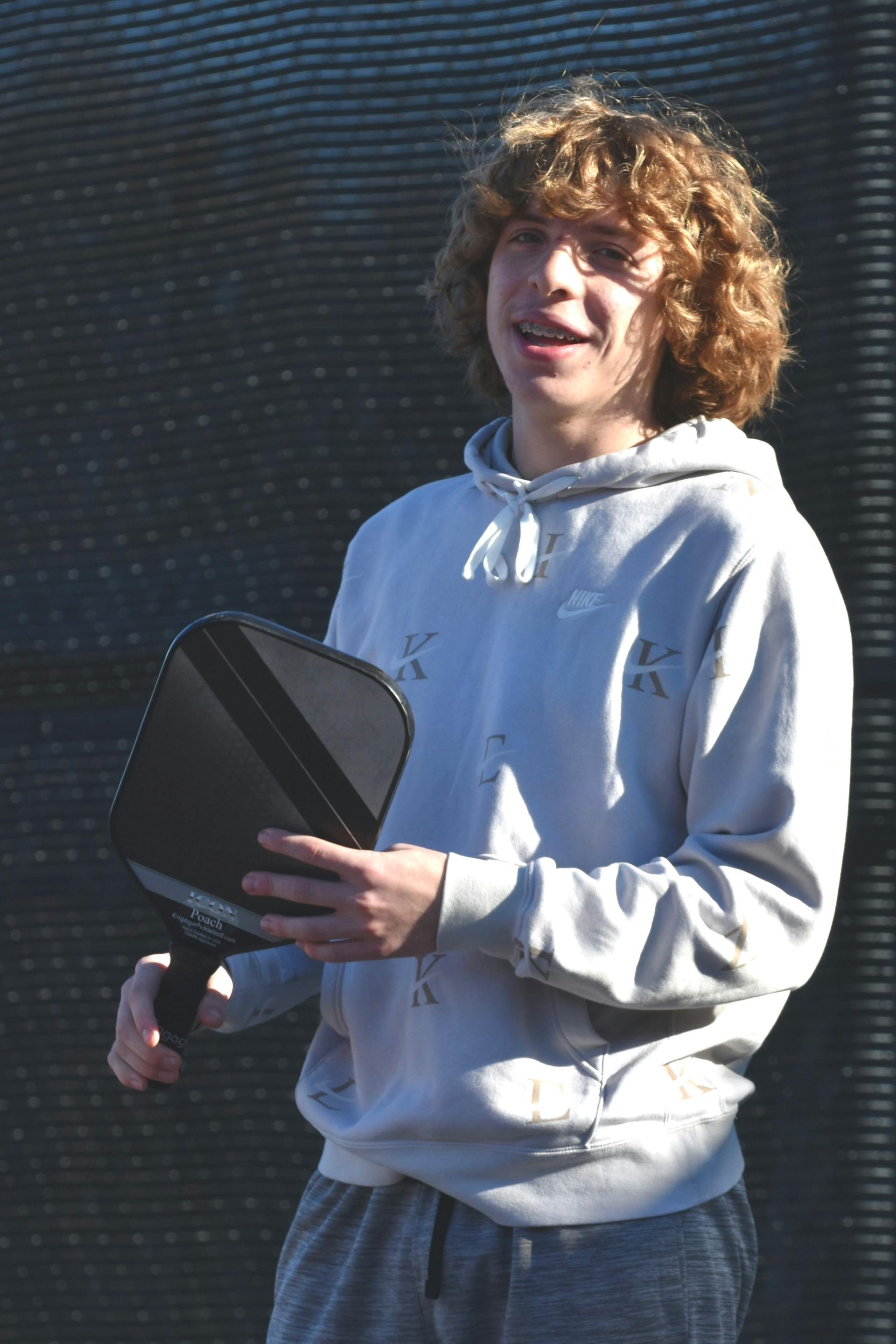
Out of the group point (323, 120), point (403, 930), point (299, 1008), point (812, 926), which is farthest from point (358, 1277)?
point (323, 120)

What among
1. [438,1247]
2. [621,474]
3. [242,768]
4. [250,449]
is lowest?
[438,1247]

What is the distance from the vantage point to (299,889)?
88cm

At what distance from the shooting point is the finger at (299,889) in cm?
87

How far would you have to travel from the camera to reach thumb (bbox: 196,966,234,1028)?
1.01 meters

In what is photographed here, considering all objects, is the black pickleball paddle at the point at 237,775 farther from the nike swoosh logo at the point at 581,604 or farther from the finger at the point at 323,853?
the nike swoosh logo at the point at 581,604

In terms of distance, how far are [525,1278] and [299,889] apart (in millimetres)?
307

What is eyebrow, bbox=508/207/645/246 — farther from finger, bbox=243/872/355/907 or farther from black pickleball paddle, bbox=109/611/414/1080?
finger, bbox=243/872/355/907

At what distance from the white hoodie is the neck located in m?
0.04

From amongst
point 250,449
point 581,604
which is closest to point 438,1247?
point 581,604

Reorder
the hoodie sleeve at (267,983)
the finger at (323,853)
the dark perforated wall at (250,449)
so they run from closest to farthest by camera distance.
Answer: the finger at (323,853), the hoodie sleeve at (267,983), the dark perforated wall at (250,449)

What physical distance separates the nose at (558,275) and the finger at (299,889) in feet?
1.71

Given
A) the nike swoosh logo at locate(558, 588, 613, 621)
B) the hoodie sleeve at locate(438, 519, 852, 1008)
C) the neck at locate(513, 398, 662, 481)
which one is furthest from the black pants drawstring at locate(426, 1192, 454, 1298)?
the neck at locate(513, 398, 662, 481)

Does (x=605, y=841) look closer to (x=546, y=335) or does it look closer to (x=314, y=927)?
(x=314, y=927)

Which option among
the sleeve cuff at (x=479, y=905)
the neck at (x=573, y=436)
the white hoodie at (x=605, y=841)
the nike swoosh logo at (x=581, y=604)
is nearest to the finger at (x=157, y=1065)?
the white hoodie at (x=605, y=841)
